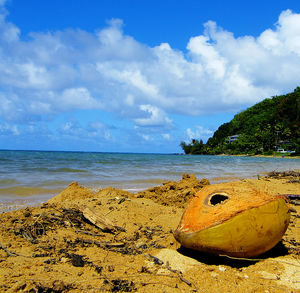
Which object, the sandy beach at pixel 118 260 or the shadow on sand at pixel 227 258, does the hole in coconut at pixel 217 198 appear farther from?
the shadow on sand at pixel 227 258

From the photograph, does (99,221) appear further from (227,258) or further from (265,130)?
(265,130)

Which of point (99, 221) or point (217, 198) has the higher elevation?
point (217, 198)

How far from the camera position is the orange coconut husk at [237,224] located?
2.71 meters

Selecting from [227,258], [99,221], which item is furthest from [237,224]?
[99,221]

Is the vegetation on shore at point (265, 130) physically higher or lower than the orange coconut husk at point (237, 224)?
higher

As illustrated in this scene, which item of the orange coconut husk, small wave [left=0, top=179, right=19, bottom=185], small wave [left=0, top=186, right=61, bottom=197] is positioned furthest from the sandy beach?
small wave [left=0, top=179, right=19, bottom=185]

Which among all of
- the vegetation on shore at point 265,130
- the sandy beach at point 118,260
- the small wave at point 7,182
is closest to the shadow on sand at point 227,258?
the sandy beach at point 118,260

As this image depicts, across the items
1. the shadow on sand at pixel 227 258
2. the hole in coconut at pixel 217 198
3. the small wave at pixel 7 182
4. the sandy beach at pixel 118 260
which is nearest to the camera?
the sandy beach at pixel 118 260

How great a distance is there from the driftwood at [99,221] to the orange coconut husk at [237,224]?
1.31m

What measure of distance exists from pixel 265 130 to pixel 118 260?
8312cm

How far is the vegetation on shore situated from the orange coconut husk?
225ft

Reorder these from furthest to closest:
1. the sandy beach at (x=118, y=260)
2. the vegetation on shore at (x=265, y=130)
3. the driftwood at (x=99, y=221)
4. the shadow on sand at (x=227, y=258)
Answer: the vegetation on shore at (x=265, y=130) → the driftwood at (x=99, y=221) → the shadow on sand at (x=227, y=258) → the sandy beach at (x=118, y=260)

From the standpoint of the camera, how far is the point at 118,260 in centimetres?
299

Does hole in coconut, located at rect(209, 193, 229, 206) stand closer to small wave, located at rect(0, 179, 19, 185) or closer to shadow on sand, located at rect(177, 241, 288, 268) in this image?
shadow on sand, located at rect(177, 241, 288, 268)
